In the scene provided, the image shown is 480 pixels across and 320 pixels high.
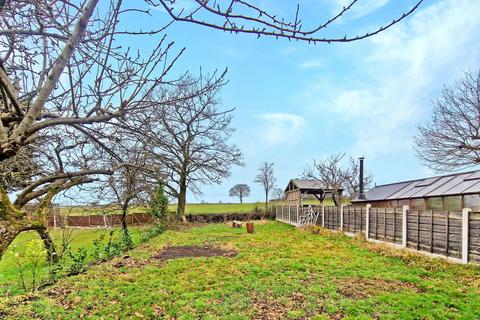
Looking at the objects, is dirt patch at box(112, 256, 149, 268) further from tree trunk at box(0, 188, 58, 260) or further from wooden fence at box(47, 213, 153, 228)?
tree trunk at box(0, 188, 58, 260)

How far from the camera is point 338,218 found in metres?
17.6

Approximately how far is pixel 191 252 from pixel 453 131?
14.6 m

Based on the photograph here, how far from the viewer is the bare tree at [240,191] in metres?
53.4

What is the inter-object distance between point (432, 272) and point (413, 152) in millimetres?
12835

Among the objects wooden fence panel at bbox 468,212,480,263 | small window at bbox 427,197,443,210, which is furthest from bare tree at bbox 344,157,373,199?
wooden fence panel at bbox 468,212,480,263

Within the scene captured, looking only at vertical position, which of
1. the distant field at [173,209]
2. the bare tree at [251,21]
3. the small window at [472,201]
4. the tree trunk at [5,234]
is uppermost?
the bare tree at [251,21]

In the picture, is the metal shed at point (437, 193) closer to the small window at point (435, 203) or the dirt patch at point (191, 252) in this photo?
the small window at point (435, 203)

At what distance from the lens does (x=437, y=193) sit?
43.6 ft

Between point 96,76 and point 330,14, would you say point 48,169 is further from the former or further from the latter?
point 330,14

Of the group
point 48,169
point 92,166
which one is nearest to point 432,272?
point 92,166

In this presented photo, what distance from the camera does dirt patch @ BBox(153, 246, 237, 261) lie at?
34.6 feet

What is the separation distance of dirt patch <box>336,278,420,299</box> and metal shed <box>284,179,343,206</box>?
66.0 ft

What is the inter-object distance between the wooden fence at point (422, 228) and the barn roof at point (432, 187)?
2.37 meters

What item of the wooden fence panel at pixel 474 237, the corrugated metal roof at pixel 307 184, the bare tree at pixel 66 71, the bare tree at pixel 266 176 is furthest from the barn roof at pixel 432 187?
the bare tree at pixel 266 176
